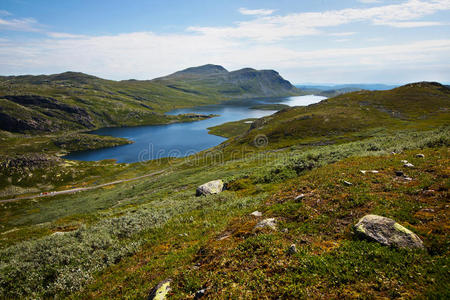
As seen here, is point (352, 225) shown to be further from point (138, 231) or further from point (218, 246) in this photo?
point (138, 231)

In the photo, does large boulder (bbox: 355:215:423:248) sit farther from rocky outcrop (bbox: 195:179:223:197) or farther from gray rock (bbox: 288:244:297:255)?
rocky outcrop (bbox: 195:179:223:197)

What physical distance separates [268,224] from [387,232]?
5.36m

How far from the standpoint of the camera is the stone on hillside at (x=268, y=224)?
11307 mm

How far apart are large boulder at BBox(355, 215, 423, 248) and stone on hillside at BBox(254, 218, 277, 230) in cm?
401

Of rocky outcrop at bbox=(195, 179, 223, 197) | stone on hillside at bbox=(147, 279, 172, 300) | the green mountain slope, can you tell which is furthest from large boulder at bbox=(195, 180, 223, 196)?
the green mountain slope

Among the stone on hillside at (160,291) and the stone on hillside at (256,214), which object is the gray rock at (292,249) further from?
the stone on hillside at (160,291)

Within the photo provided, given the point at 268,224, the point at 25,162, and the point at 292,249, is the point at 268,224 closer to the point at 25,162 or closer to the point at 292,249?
the point at 292,249

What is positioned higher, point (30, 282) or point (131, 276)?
point (131, 276)

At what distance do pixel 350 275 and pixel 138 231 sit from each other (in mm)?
15143

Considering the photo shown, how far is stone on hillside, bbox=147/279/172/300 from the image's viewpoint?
8261 millimetres

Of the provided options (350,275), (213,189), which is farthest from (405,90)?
(350,275)

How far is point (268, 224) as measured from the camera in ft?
37.8

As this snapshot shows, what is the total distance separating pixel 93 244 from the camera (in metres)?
14.6

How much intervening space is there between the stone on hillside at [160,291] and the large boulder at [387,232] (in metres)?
8.71
